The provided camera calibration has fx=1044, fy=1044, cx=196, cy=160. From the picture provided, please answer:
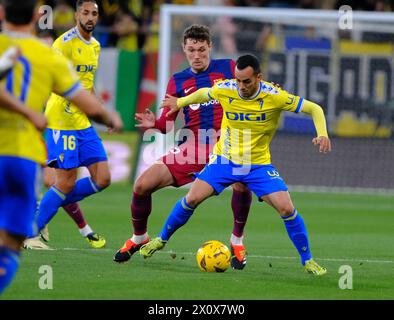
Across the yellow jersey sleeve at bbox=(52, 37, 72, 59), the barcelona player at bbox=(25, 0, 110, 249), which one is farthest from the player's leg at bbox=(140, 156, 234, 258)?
the yellow jersey sleeve at bbox=(52, 37, 72, 59)

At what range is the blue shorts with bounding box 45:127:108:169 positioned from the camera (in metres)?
10.8

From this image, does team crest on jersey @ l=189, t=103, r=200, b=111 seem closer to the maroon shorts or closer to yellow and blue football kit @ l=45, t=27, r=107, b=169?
the maroon shorts

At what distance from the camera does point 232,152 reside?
9492 mm

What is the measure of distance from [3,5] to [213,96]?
11.2 ft

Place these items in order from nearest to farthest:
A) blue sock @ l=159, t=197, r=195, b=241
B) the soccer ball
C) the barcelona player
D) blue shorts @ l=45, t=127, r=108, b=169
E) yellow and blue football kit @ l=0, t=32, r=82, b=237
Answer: yellow and blue football kit @ l=0, t=32, r=82, b=237
the soccer ball
blue sock @ l=159, t=197, r=195, b=241
blue shorts @ l=45, t=127, r=108, b=169
the barcelona player

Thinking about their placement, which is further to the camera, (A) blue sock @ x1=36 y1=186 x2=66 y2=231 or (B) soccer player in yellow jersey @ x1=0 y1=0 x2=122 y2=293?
(A) blue sock @ x1=36 y1=186 x2=66 y2=231

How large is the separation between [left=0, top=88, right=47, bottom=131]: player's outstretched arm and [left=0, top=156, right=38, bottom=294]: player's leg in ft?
1.04

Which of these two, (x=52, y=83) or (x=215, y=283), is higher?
(x=52, y=83)

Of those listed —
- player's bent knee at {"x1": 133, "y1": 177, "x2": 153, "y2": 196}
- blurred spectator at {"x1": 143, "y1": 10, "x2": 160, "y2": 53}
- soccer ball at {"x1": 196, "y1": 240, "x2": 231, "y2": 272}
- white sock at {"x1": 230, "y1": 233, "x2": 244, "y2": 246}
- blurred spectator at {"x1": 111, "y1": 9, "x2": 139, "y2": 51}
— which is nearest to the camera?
soccer ball at {"x1": 196, "y1": 240, "x2": 231, "y2": 272}

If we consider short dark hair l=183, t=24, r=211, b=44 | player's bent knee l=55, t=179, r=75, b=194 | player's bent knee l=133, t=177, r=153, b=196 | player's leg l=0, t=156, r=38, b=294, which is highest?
short dark hair l=183, t=24, r=211, b=44

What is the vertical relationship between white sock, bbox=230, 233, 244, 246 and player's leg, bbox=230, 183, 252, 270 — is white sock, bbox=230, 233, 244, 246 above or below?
below

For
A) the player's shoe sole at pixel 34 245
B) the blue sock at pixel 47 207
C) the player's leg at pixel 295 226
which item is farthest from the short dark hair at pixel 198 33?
the player's shoe sole at pixel 34 245

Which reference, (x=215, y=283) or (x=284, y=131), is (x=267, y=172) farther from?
(x=284, y=131)
